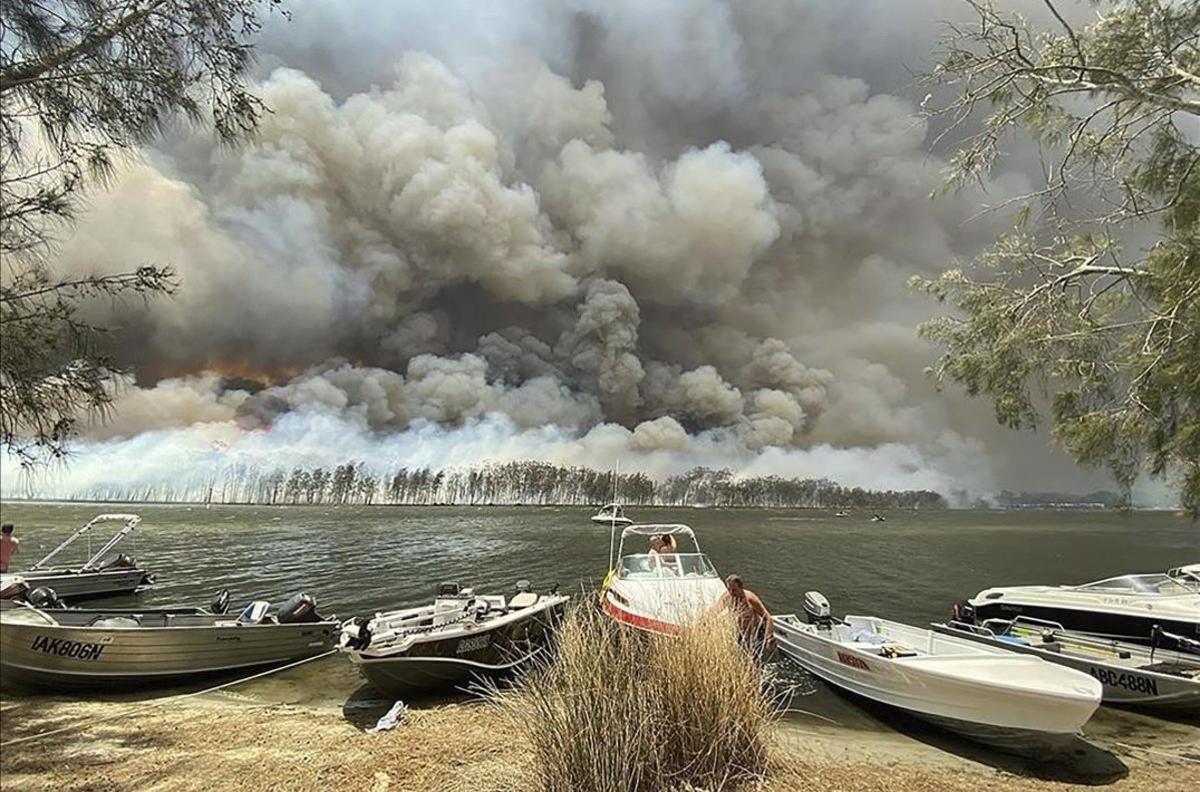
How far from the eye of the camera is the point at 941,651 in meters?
10.1

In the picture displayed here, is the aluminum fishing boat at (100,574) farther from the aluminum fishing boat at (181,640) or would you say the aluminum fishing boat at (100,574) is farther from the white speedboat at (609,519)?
the white speedboat at (609,519)

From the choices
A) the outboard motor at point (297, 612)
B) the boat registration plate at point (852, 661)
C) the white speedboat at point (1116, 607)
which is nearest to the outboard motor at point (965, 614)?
the white speedboat at point (1116, 607)

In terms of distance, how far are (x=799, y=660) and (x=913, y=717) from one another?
10.6 feet

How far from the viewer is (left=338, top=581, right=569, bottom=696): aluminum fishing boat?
952 cm

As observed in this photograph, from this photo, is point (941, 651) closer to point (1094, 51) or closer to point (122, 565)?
point (1094, 51)

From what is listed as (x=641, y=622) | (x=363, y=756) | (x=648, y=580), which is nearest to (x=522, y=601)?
(x=648, y=580)

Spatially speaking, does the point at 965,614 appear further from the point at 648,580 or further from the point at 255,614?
the point at 255,614

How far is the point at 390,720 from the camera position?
8.33 meters

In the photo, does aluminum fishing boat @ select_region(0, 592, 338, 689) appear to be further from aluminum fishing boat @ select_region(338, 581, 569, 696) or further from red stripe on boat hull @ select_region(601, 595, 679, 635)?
red stripe on boat hull @ select_region(601, 595, 679, 635)

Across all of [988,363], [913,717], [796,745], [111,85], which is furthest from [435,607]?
[988,363]

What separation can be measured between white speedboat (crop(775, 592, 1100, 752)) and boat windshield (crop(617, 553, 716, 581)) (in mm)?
2539

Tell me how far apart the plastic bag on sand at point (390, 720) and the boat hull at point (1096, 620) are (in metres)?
13.1

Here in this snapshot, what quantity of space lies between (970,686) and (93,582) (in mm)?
24410

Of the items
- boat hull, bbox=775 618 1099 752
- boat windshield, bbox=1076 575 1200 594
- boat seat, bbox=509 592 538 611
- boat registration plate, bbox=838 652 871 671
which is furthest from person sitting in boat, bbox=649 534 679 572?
boat windshield, bbox=1076 575 1200 594
